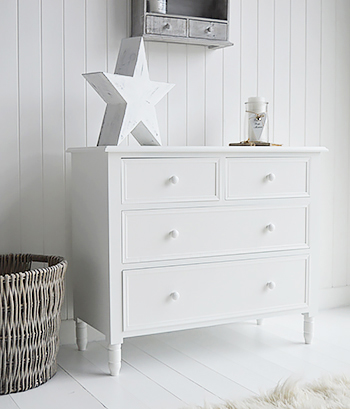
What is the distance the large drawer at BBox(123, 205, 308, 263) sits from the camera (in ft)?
6.82

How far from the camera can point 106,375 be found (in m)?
2.09

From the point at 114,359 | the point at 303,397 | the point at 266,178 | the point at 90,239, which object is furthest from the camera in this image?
the point at 266,178

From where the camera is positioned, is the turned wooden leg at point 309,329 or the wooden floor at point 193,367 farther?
the turned wooden leg at point 309,329

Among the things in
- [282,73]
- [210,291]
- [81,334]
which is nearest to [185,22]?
[282,73]

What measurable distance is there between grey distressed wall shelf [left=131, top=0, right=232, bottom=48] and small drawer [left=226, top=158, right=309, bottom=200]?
0.64 meters

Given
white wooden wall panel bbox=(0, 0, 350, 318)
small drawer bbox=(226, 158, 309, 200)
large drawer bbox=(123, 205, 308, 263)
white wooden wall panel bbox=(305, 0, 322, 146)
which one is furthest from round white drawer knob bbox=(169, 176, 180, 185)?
A: white wooden wall panel bbox=(305, 0, 322, 146)

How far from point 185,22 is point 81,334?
1.40m

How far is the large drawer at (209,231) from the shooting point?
81.9 inches

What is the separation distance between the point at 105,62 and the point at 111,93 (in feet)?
1.17

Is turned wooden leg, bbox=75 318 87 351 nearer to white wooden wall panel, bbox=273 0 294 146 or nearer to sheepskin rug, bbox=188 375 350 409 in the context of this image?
sheepskin rug, bbox=188 375 350 409

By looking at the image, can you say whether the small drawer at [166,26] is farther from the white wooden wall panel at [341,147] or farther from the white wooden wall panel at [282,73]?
the white wooden wall panel at [341,147]

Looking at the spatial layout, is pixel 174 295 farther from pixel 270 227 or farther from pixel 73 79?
pixel 73 79

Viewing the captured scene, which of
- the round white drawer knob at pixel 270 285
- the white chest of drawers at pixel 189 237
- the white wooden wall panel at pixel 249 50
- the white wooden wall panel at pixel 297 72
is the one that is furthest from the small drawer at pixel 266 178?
the white wooden wall panel at pixel 297 72

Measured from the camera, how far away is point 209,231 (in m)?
2.20
